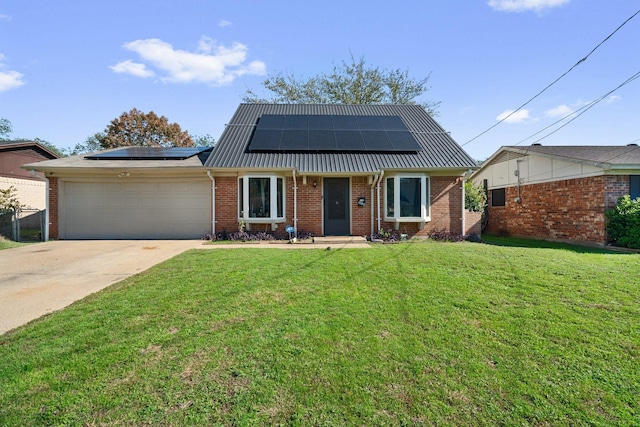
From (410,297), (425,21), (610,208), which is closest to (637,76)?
(610,208)

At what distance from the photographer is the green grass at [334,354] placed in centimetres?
216

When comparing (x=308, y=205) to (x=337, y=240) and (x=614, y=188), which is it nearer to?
(x=337, y=240)

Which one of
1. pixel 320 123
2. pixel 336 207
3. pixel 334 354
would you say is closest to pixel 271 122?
pixel 320 123

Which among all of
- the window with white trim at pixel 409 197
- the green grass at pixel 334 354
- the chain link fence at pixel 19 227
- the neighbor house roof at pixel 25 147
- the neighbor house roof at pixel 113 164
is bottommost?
the green grass at pixel 334 354

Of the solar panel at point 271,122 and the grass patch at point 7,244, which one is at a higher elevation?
the solar panel at point 271,122

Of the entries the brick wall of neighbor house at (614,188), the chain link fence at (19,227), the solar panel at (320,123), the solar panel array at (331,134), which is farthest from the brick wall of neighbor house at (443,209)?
the chain link fence at (19,227)

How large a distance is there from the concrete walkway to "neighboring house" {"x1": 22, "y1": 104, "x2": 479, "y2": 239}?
4.45ft

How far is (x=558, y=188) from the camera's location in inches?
457

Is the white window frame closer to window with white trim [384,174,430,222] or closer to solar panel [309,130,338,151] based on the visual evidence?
solar panel [309,130,338,151]

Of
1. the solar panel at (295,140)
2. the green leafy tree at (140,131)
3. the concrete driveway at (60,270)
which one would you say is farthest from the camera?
the green leafy tree at (140,131)

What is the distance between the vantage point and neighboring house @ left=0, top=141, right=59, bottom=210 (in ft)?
49.4

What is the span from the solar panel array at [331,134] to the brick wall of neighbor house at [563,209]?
5.77 meters

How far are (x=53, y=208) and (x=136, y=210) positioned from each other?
2726 mm

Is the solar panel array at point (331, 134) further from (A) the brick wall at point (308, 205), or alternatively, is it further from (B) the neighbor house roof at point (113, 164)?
(B) the neighbor house roof at point (113, 164)
